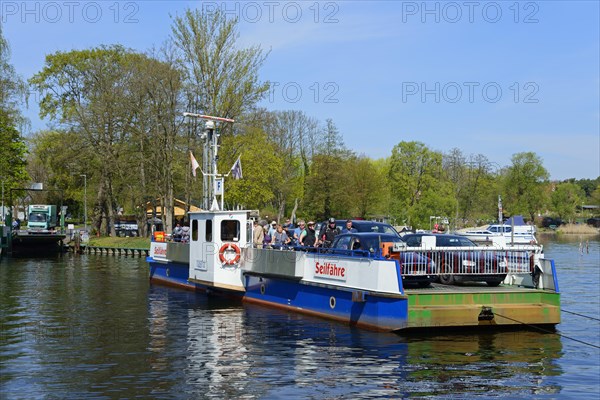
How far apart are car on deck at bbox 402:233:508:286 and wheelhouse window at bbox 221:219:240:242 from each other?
7755mm

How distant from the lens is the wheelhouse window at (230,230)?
26375 millimetres

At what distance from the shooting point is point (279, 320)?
21.9 meters

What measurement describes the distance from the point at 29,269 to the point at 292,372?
101 feet

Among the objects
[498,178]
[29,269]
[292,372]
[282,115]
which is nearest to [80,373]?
[292,372]

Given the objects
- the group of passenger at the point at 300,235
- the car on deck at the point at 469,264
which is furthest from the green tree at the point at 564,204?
the car on deck at the point at 469,264

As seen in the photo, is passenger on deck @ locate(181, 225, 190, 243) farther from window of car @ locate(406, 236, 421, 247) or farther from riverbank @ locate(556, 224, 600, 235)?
riverbank @ locate(556, 224, 600, 235)

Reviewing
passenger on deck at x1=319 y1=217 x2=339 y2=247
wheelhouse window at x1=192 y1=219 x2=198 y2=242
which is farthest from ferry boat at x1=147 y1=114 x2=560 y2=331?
wheelhouse window at x1=192 y1=219 x2=198 y2=242

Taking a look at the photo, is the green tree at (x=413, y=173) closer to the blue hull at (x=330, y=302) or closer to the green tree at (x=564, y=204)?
the green tree at (x=564, y=204)

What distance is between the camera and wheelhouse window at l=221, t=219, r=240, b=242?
26.4m

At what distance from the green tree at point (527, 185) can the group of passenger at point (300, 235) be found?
94.9 m

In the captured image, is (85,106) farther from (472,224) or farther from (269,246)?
(472,224)

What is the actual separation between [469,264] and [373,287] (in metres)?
2.74

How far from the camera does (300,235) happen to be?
25609 mm

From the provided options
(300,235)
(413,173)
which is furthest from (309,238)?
(413,173)
